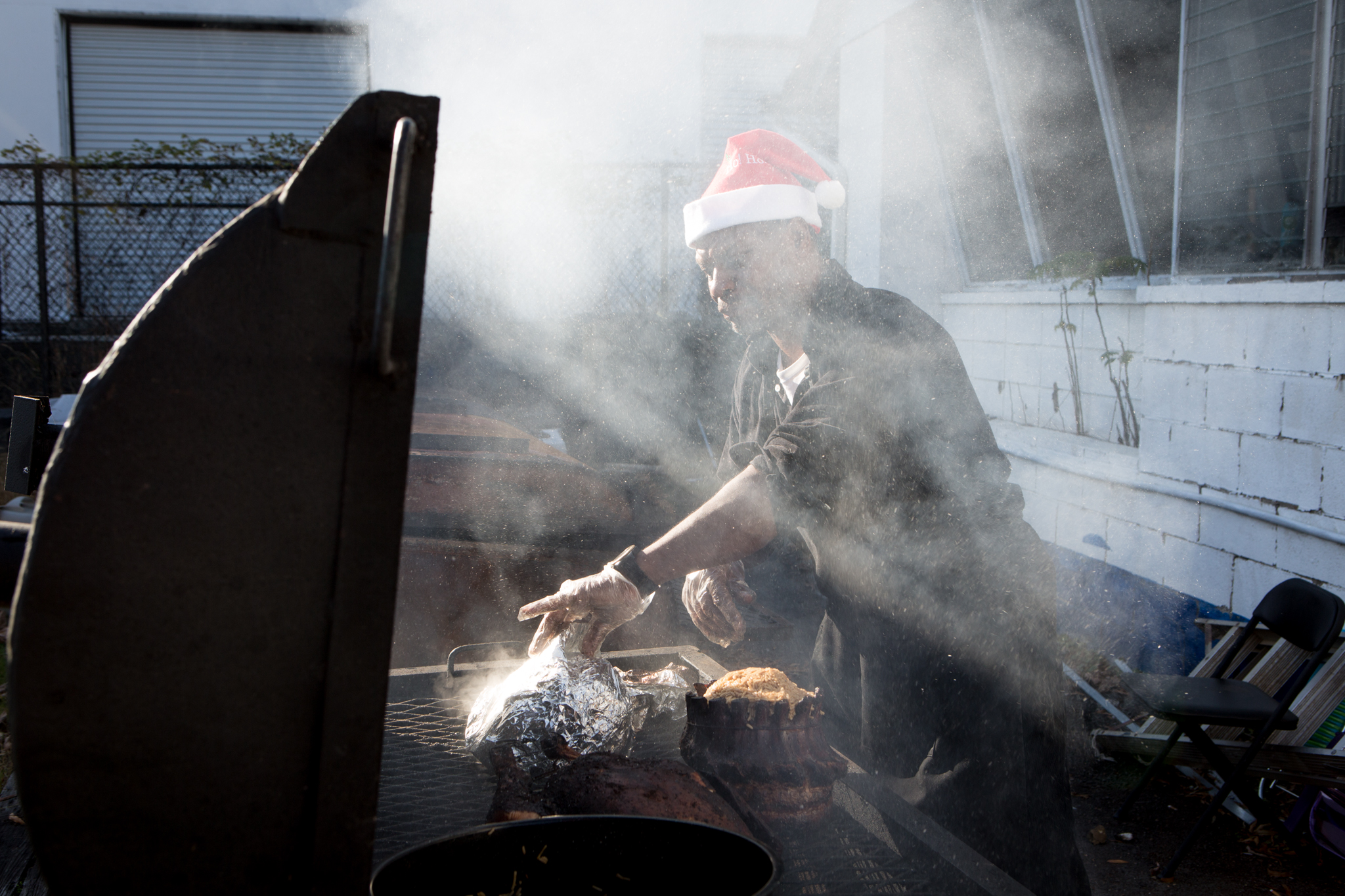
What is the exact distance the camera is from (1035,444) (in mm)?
5180

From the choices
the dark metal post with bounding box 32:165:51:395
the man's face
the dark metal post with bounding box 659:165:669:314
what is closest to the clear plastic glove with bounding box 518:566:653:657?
the man's face

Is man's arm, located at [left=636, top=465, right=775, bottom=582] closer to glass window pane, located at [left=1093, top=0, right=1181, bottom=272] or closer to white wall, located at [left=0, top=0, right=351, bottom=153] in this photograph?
glass window pane, located at [left=1093, top=0, right=1181, bottom=272]

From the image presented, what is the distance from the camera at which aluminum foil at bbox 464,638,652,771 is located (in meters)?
1.70

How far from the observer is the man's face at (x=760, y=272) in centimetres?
228

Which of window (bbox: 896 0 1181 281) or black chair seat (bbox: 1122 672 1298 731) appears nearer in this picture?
black chair seat (bbox: 1122 672 1298 731)

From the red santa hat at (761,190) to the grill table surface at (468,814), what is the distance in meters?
1.41

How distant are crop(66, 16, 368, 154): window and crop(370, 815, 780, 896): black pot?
1108cm

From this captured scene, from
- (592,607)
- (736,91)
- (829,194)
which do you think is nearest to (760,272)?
(829,194)

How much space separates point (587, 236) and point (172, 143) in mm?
5529

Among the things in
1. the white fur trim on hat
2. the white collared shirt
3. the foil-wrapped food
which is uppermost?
the white fur trim on hat

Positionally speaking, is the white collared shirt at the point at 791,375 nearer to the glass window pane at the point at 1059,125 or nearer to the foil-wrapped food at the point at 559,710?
the foil-wrapped food at the point at 559,710

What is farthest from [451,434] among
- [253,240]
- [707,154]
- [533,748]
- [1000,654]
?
[707,154]

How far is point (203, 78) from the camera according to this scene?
10578 mm

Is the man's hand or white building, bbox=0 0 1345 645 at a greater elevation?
white building, bbox=0 0 1345 645
